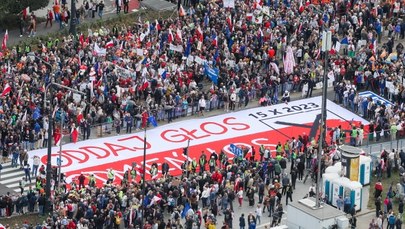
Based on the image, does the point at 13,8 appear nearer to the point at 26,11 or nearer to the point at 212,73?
the point at 26,11

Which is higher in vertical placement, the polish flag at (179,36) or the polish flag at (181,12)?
the polish flag at (181,12)

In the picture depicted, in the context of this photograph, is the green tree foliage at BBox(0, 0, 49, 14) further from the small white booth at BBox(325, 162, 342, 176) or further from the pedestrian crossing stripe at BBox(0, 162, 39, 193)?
the small white booth at BBox(325, 162, 342, 176)

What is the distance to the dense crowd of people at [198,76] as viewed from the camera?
3039 inches

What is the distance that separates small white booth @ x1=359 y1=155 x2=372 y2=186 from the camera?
81.1 m

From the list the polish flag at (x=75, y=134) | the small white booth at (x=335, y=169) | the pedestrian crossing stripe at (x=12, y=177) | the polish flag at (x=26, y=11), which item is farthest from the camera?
the polish flag at (x=26, y=11)

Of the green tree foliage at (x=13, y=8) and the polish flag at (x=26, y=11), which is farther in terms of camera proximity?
the green tree foliage at (x=13, y=8)

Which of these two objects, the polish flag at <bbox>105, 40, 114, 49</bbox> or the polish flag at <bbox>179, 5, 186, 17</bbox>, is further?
the polish flag at <bbox>179, 5, 186, 17</bbox>

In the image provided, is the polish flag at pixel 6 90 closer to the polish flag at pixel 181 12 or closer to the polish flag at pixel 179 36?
the polish flag at pixel 179 36

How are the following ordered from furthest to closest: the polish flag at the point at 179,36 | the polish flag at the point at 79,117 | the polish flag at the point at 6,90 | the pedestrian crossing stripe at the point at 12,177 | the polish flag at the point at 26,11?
the polish flag at the point at 26,11, the polish flag at the point at 179,36, the polish flag at the point at 79,117, the polish flag at the point at 6,90, the pedestrian crossing stripe at the point at 12,177

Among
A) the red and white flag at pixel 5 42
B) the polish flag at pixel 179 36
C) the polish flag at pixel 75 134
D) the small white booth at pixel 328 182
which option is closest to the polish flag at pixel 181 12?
the polish flag at pixel 179 36

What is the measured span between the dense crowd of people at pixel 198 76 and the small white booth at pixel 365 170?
1.98 m

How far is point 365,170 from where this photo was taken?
3211 inches

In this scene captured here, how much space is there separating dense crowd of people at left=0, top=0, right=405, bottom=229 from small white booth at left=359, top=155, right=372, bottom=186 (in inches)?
78.1

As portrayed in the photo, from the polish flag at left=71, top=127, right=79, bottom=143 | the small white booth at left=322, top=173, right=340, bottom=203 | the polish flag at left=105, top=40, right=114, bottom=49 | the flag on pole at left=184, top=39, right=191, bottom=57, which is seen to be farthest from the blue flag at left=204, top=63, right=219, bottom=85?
the small white booth at left=322, top=173, right=340, bottom=203
